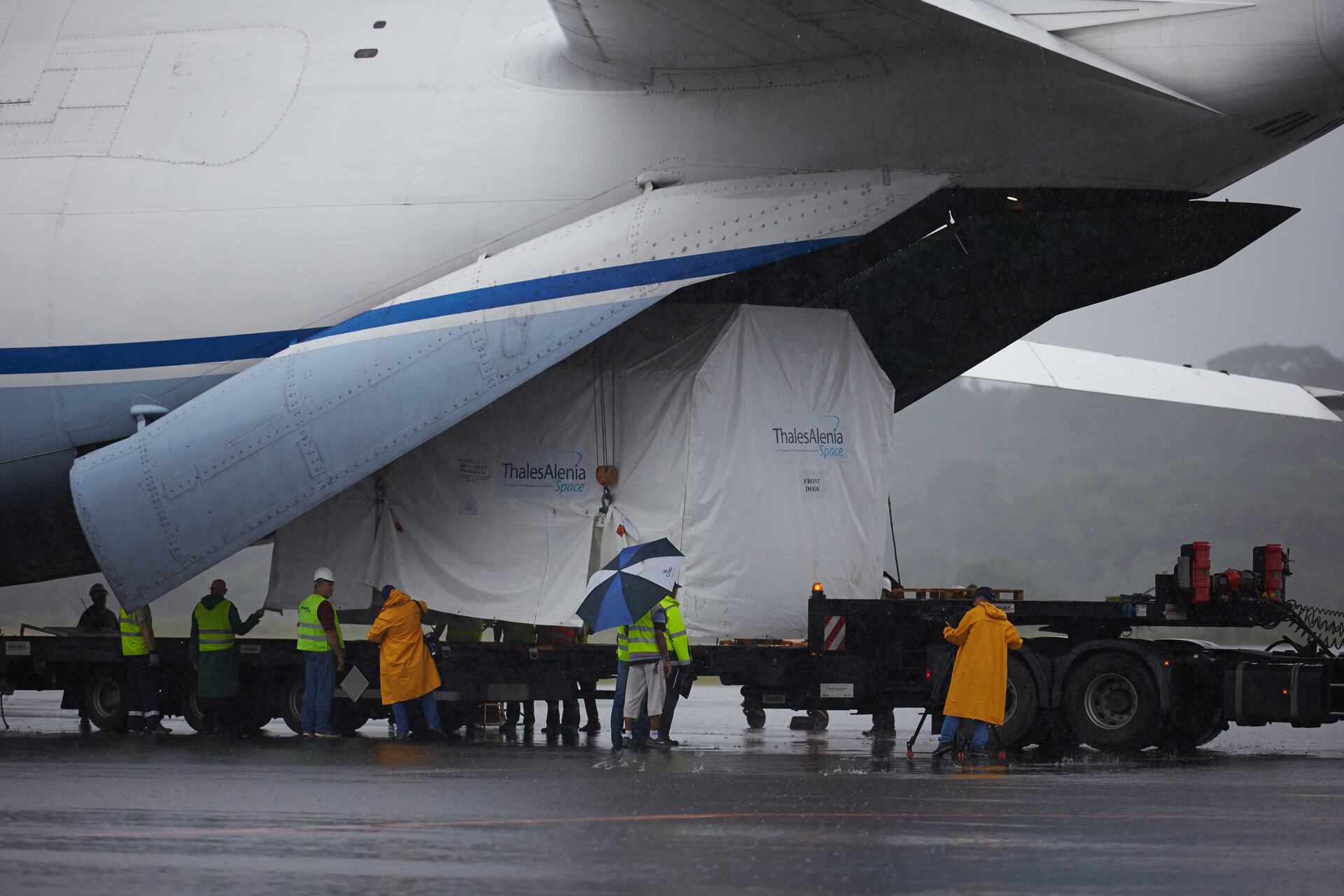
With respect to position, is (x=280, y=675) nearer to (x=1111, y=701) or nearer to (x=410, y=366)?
(x=410, y=366)

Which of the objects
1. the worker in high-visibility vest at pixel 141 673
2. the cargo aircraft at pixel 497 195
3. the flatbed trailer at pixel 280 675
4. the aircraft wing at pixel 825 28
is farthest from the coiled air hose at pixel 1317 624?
the worker in high-visibility vest at pixel 141 673

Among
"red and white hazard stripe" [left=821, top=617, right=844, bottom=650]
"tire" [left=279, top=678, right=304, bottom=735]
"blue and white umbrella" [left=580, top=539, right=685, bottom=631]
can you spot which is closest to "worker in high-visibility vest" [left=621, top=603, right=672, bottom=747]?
"blue and white umbrella" [left=580, top=539, right=685, bottom=631]

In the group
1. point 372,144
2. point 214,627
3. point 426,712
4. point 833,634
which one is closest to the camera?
point 833,634

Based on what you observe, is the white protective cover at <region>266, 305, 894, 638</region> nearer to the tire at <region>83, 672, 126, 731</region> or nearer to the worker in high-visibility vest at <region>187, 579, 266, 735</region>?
the worker in high-visibility vest at <region>187, 579, 266, 735</region>

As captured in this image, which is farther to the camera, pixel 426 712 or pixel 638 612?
pixel 426 712

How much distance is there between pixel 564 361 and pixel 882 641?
4.22m

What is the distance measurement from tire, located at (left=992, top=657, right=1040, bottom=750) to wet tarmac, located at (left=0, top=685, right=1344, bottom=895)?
0.80ft

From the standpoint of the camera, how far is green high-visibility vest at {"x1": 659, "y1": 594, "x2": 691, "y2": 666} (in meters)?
13.3

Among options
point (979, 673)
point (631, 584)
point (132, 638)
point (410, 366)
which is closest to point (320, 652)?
point (132, 638)

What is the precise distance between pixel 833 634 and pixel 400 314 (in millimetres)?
5180

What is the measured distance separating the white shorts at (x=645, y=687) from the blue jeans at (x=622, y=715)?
0.16ft

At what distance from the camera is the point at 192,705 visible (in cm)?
1638

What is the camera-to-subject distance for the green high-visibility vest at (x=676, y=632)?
43.7 feet

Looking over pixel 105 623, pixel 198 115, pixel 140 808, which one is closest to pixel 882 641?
pixel 140 808
